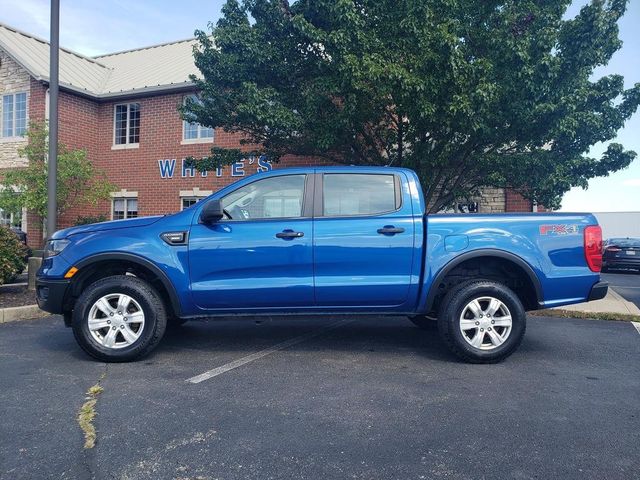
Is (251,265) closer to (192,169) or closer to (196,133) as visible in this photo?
(192,169)

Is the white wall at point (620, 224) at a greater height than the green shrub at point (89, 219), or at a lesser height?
greater

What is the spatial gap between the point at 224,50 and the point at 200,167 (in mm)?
2528

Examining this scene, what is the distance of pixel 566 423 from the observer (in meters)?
3.38

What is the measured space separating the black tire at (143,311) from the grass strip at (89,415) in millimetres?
616

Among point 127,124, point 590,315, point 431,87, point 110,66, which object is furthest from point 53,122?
point 110,66

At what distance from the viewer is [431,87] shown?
311 inches

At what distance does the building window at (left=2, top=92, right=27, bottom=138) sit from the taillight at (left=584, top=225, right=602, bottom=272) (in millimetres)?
17679

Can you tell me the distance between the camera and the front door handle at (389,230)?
15.7ft

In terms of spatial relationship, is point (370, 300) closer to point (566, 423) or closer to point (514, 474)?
point (566, 423)

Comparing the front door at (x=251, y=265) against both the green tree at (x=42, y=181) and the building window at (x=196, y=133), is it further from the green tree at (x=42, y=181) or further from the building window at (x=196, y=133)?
the building window at (x=196, y=133)

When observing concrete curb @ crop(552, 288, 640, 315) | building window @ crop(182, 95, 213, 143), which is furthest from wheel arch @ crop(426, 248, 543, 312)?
building window @ crop(182, 95, 213, 143)

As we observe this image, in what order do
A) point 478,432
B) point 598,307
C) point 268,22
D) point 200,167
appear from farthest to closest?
point 200,167
point 268,22
point 598,307
point 478,432

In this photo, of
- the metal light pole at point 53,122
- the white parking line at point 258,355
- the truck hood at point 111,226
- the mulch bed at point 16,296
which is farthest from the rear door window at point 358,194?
the metal light pole at point 53,122

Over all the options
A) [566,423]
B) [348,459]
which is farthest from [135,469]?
[566,423]
